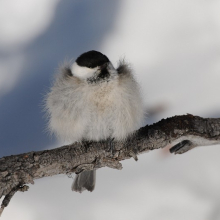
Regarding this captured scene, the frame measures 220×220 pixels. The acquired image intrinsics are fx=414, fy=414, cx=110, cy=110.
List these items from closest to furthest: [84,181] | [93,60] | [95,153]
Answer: [93,60] < [95,153] < [84,181]

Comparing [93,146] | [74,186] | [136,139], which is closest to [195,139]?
[136,139]

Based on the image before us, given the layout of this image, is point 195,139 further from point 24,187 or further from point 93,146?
point 24,187

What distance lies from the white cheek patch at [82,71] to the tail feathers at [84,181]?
0.42 meters

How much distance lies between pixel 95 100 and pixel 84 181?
15.8 inches

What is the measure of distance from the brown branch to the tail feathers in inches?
5.2

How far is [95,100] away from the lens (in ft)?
4.34

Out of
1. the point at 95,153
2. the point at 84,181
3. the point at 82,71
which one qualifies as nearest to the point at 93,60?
the point at 82,71

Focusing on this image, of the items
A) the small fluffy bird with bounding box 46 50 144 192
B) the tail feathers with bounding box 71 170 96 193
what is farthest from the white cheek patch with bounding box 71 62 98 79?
the tail feathers with bounding box 71 170 96 193

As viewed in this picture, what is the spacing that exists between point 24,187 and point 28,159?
94 millimetres

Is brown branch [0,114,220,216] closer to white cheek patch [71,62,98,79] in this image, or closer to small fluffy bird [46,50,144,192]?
small fluffy bird [46,50,144,192]

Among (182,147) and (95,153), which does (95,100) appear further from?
(182,147)

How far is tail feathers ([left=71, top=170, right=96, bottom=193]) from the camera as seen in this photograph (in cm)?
158

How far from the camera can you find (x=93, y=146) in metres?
1.44

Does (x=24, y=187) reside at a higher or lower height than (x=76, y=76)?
lower
